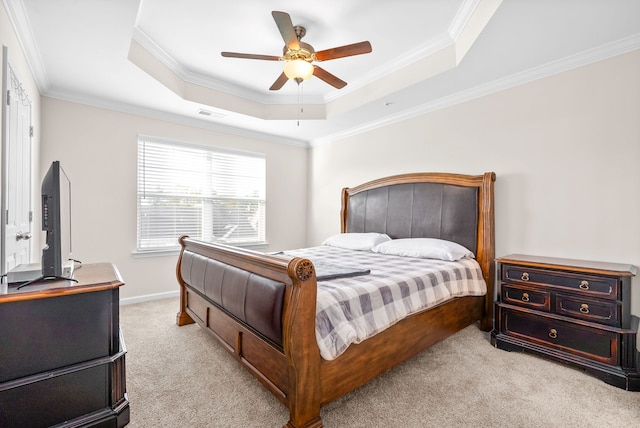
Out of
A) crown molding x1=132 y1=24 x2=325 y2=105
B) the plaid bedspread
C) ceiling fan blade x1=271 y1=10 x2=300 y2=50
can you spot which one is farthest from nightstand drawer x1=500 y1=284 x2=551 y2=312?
crown molding x1=132 y1=24 x2=325 y2=105

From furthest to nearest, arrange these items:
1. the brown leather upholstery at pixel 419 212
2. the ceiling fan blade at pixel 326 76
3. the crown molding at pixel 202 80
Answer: the brown leather upholstery at pixel 419 212 < the crown molding at pixel 202 80 < the ceiling fan blade at pixel 326 76

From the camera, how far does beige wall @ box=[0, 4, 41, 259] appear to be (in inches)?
72.8

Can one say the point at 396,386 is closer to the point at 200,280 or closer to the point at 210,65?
the point at 200,280

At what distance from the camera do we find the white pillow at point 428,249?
2.81m

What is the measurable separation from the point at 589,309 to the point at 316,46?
314 cm

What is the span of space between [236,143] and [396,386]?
3.90 m

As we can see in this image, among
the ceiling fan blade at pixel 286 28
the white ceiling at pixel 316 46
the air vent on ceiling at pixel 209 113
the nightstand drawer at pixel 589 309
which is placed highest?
the white ceiling at pixel 316 46

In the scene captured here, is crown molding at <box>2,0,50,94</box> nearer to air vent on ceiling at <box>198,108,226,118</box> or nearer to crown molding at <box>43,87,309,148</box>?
crown molding at <box>43,87,309,148</box>

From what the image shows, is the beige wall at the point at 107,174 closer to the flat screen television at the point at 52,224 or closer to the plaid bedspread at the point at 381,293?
the flat screen television at the point at 52,224

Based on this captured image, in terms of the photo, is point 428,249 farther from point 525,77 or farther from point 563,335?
point 525,77

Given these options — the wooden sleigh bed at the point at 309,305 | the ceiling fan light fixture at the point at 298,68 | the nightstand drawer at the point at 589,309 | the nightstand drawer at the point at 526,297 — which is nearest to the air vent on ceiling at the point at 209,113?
the wooden sleigh bed at the point at 309,305

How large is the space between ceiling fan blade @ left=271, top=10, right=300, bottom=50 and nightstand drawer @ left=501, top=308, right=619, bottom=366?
2744 millimetres

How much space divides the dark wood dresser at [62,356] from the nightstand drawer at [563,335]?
2767mm

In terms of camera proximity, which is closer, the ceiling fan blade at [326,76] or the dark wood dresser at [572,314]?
the dark wood dresser at [572,314]
